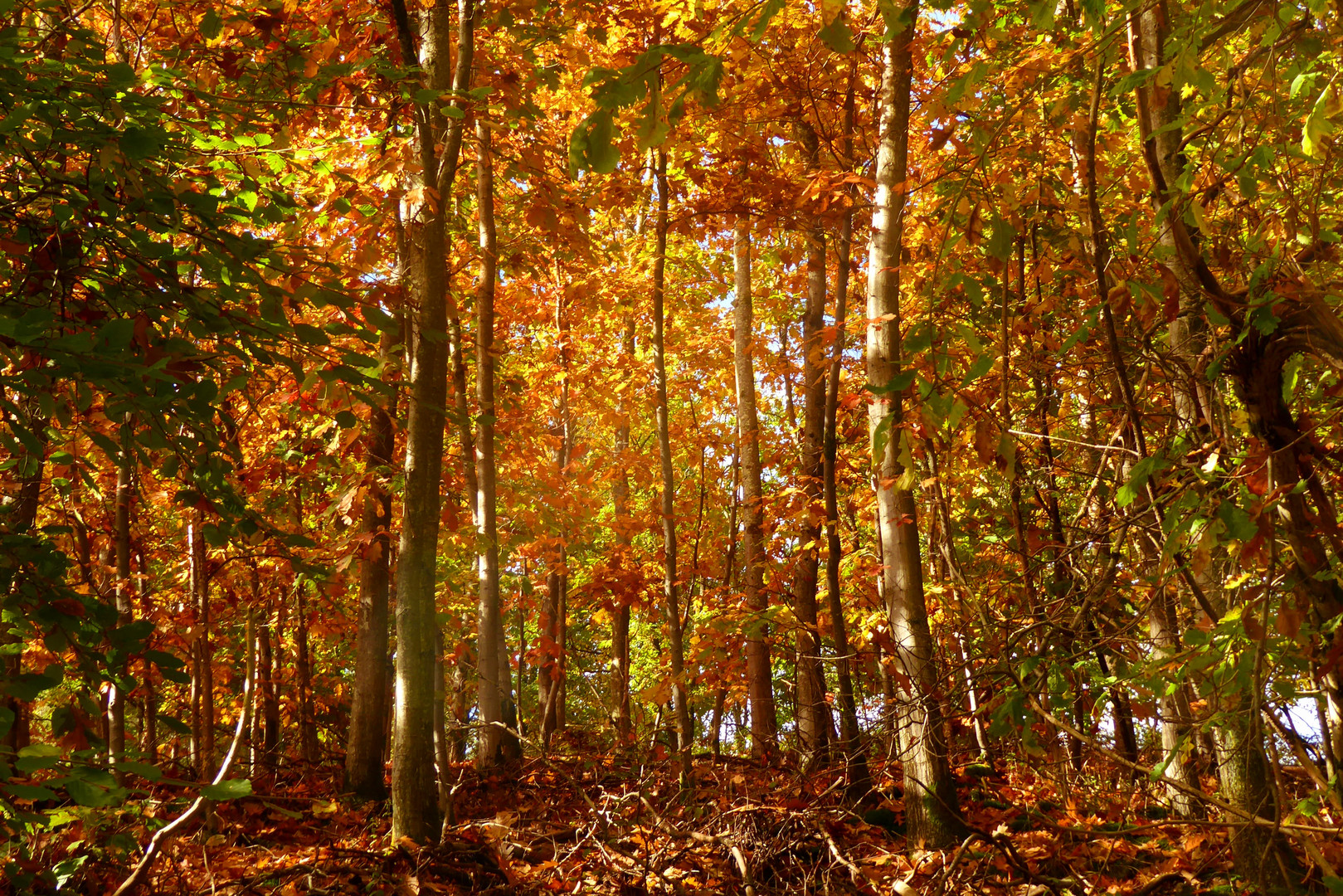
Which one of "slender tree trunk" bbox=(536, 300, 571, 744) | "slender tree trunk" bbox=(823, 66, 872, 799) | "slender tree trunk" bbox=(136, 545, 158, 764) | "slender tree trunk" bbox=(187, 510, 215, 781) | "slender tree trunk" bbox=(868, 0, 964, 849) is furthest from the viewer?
"slender tree trunk" bbox=(536, 300, 571, 744)

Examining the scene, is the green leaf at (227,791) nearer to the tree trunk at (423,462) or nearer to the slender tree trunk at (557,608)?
the tree trunk at (423,462)

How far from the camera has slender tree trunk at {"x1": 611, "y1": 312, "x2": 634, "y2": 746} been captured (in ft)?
25.3

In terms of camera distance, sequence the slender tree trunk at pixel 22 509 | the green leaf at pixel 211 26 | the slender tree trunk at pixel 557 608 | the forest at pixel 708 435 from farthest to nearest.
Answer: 1. the slender tree trunk at pixel 557 608
2. the green leaf at pixel 211 26
3. the slender tree trunk at pixel 22 509
4. the forest at pixel 708 435

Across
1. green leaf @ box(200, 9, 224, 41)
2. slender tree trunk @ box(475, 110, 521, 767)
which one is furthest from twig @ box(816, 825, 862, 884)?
green leaf @ box(200, 9, 224, 41)

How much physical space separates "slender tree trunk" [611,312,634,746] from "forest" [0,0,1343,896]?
3.7 inches

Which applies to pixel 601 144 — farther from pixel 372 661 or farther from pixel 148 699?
pixel 372 661

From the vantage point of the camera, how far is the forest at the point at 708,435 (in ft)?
7.77

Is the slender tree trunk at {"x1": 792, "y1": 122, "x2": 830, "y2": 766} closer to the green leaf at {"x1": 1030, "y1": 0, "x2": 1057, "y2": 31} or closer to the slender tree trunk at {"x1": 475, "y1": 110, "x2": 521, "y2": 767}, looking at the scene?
the slender tree trunk at {"x1": 475, "y1": 110, "x2": 521, "y2": 767}

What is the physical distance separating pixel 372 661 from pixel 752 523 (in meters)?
3.63

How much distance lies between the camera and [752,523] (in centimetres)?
836

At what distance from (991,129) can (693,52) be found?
1492mm

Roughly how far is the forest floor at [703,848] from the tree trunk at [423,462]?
0.37 meters

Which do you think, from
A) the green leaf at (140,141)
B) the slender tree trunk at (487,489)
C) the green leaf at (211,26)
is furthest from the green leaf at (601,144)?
the slender tree trunk at (487,489)

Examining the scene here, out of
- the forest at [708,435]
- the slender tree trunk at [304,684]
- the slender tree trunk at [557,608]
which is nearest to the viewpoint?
the forest at [708,435]
